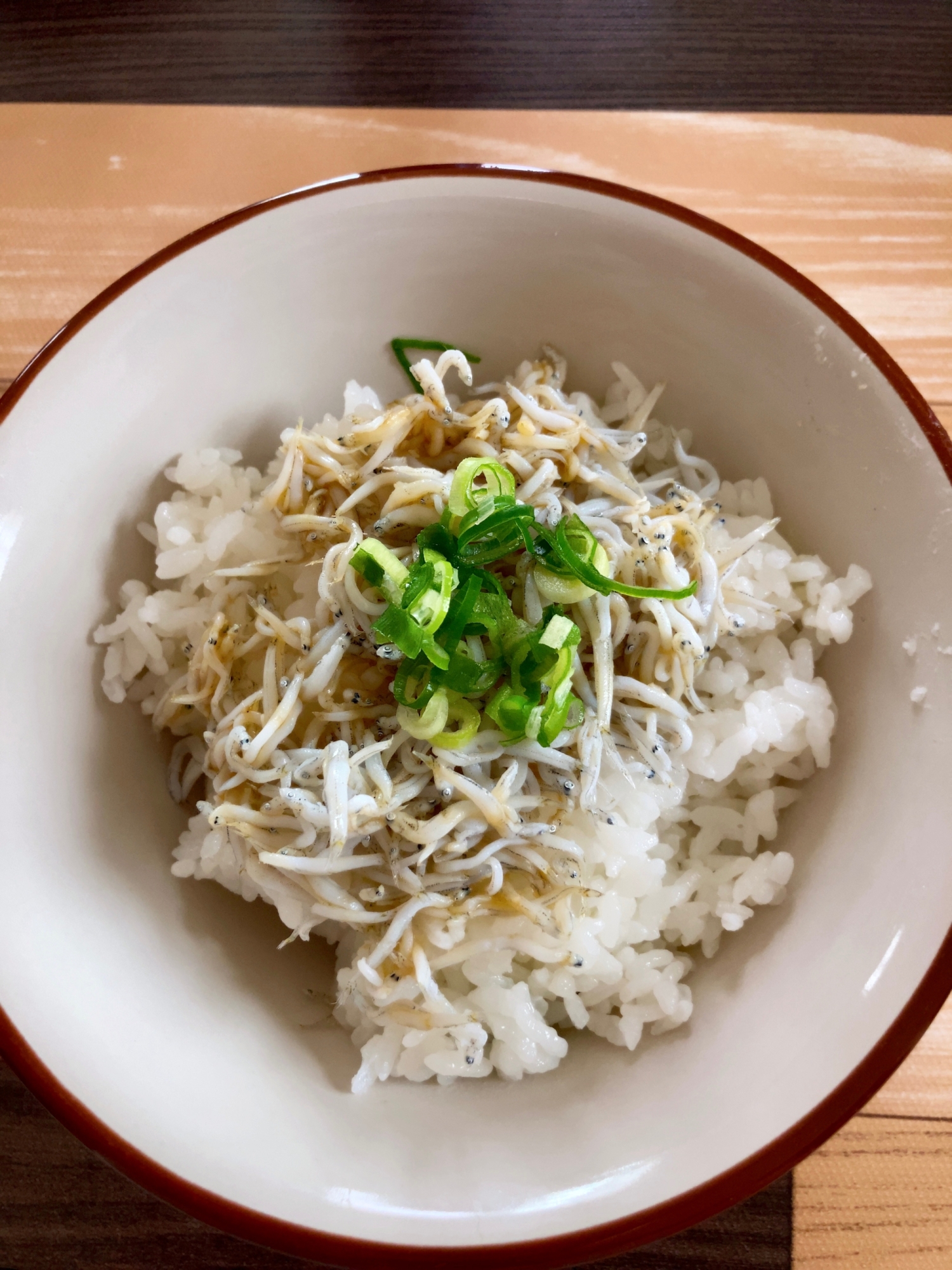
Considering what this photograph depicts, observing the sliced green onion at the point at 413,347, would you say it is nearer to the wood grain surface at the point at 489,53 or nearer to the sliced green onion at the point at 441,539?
the sliced green onion at the point at 441,539

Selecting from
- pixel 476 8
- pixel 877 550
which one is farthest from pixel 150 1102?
pixel 476 8

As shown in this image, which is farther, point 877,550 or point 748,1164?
point 877,550

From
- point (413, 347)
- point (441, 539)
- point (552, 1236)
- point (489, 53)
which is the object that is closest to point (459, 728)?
point (441, 539)

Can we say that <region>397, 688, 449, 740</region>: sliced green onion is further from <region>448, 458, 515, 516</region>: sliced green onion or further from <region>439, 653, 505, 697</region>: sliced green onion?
<region>448, 458, 515, 516</region>: sliced green onion

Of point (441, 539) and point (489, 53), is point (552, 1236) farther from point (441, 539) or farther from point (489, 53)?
point (489, 53)

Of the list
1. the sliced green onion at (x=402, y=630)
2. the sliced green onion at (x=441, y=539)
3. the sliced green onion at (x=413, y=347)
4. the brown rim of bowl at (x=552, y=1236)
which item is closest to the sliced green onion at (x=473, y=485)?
the sliced green onion at (x=441, y=539)

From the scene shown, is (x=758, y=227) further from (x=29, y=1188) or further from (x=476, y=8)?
(x=29, y=1188)
